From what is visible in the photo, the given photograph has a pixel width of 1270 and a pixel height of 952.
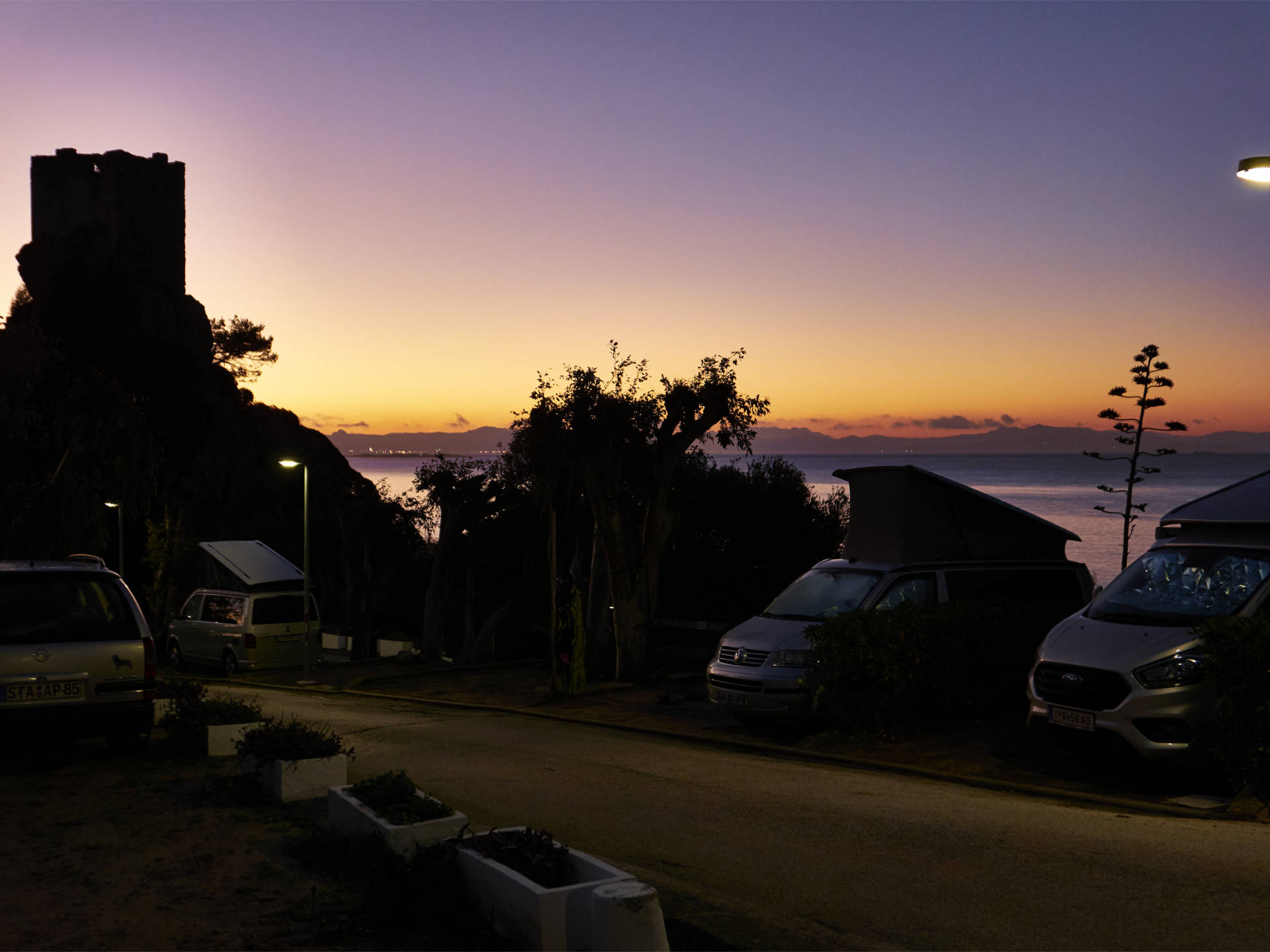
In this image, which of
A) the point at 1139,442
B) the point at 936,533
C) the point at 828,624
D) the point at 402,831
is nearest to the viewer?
the point at 402,831

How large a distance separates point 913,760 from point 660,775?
9.43 ft

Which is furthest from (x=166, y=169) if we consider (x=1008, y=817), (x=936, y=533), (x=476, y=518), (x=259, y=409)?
(x=1008, y=817)

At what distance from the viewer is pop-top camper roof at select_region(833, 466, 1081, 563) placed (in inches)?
558

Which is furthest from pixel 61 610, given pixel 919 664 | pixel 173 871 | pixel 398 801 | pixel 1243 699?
pixel 1243 699

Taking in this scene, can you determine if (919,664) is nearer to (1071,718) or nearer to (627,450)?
(1071,718)

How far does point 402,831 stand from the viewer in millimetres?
6344

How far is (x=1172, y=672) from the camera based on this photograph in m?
9.20

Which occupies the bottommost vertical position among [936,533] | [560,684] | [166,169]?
[560,684]

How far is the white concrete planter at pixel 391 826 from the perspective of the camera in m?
6.33

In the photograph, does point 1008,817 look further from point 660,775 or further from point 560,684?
point 560,684

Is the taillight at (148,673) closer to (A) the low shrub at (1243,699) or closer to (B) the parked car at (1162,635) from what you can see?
(B) the parked car at (1162,635)

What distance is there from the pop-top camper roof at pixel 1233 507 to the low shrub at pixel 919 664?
7.85ft

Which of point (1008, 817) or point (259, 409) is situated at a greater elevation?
point (259, 409)

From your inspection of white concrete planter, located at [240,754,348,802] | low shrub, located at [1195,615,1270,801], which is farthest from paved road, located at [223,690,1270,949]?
white concrete planter, located at [240,754,348,802]
